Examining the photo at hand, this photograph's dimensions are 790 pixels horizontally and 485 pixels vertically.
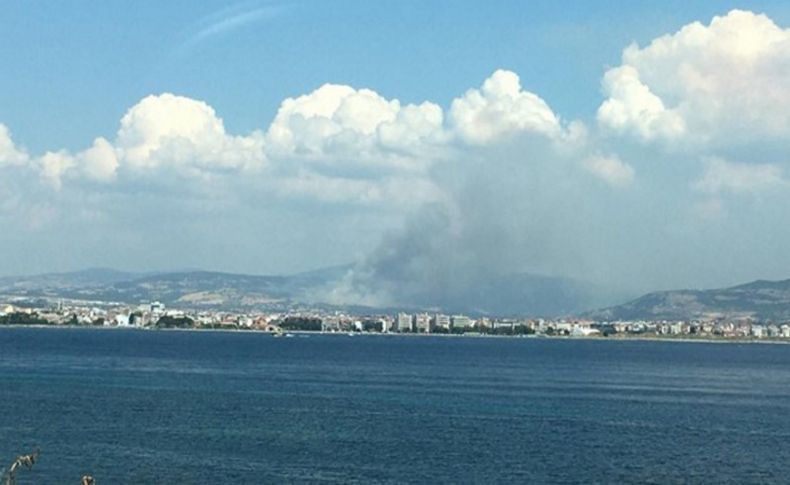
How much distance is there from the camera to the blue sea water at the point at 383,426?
44.9 meters

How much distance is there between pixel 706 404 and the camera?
79062 mm

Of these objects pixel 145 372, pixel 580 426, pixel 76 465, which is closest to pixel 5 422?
pixel 76 465

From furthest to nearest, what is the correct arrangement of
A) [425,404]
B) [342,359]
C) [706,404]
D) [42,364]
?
[342,359] → [42,364] → [706,404] → [425,404]

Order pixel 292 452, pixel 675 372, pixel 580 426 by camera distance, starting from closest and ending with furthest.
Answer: pixel 292 452
pixel 580 426
pixel 675 372

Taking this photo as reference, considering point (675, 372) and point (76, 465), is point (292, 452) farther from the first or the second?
point (675, 372)

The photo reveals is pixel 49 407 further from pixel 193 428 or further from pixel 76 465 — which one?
pixel 76 465

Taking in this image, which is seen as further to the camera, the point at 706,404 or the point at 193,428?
the point at 706,404

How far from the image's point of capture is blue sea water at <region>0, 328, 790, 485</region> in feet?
147

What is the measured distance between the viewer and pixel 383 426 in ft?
196

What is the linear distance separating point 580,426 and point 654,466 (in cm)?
1454

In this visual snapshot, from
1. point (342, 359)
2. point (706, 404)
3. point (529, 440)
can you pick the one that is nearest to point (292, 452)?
point (529, 440)

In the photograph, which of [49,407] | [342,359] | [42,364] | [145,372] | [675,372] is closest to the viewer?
[49,407]

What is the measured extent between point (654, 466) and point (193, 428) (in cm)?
2374

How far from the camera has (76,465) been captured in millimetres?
44594
